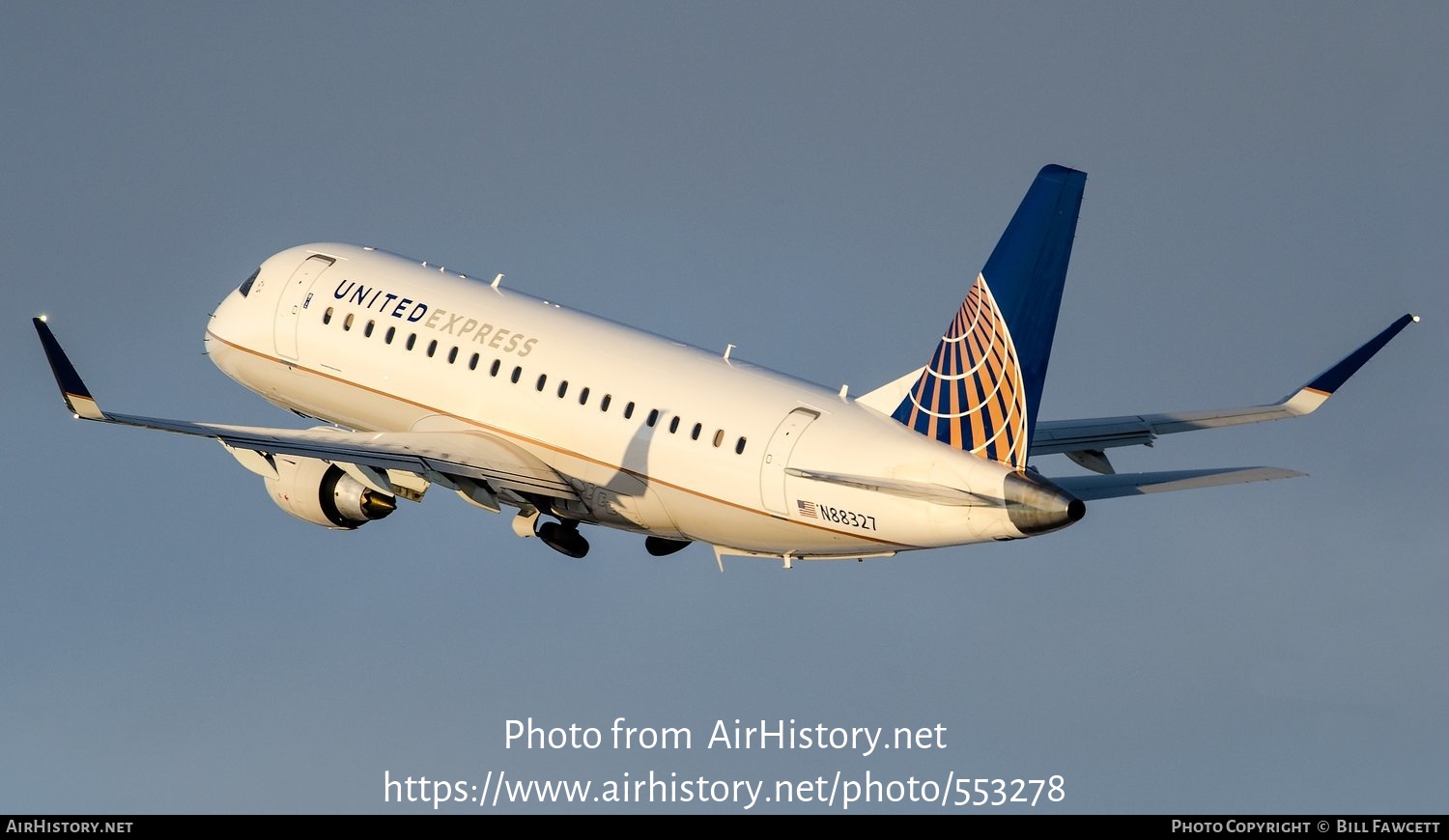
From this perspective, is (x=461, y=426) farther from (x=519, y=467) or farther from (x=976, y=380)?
(x=976, y=380)

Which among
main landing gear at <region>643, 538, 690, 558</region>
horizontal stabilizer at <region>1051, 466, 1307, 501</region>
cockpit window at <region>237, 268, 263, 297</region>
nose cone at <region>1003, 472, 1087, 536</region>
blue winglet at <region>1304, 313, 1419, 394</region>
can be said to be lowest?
nose cone at <region>1003, 472, 1087, 536</region>

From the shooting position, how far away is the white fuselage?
4988 centimetres

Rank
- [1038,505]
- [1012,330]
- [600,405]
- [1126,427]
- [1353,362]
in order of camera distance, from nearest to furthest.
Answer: [1038,505] < [1012,330] < [1353,362] < [600,405] < [1126,427]

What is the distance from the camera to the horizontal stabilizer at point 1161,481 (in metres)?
48.9

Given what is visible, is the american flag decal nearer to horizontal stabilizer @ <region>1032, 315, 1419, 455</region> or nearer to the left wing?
horizontal stabilizer @ <region>1032, 315, 1419, 455</region>

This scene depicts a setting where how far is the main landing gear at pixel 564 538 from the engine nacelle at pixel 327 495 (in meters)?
3.81

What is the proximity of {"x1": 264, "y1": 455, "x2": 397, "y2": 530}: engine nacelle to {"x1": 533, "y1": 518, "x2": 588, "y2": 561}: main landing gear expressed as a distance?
3806mm

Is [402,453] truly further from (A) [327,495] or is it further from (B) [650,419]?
(B) [650,419]

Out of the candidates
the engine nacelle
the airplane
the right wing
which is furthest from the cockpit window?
the right wing

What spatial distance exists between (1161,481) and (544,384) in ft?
46.6

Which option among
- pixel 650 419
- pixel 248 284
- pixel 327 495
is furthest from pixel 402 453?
pixel 248 284

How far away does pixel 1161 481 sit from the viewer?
1938 inches

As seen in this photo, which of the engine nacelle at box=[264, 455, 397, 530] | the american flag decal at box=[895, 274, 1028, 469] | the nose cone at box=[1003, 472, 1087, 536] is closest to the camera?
the nose cone at box=[1003, 472, 1087, 536]

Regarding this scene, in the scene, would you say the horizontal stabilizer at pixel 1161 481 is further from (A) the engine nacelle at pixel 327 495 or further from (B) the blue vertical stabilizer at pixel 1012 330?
(A) the engine nacelle at pixel 327 495
